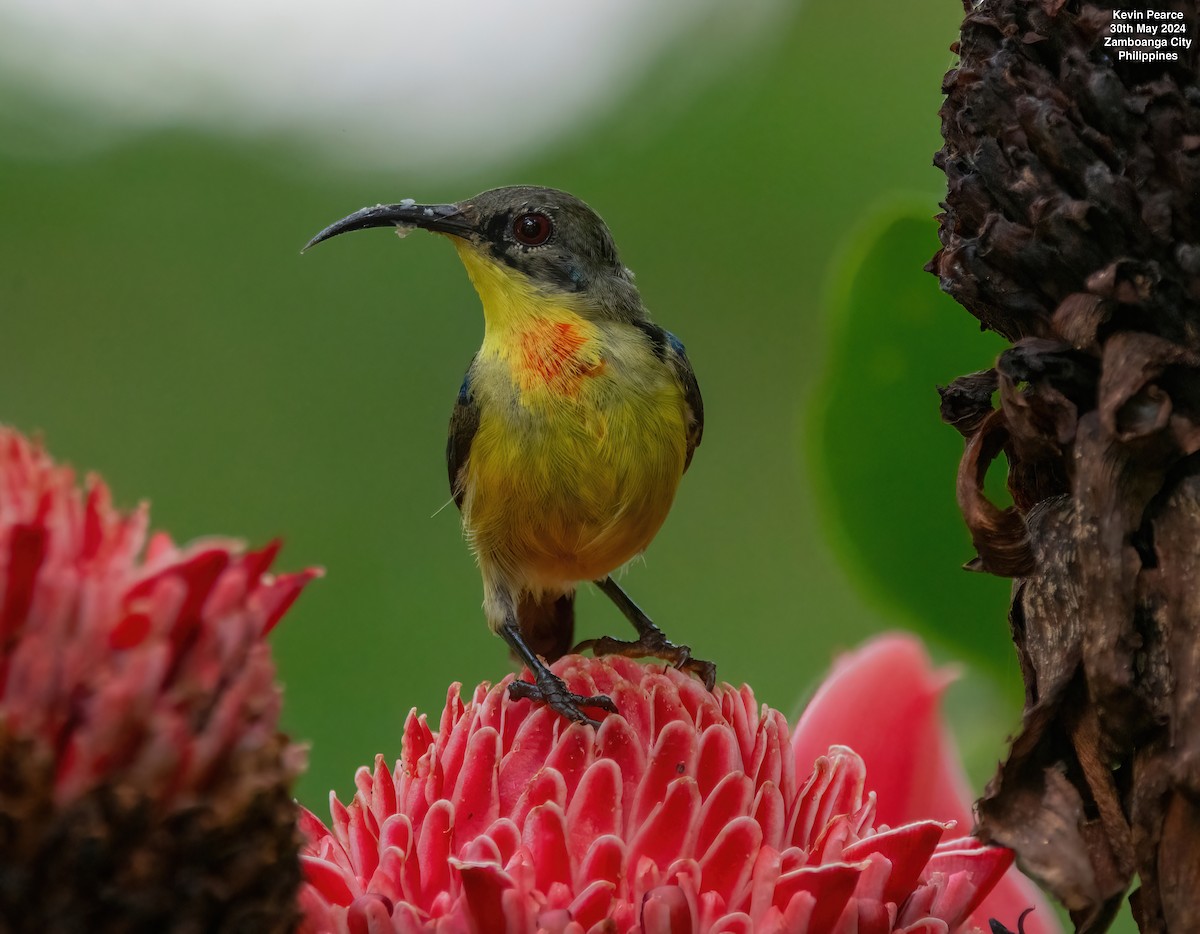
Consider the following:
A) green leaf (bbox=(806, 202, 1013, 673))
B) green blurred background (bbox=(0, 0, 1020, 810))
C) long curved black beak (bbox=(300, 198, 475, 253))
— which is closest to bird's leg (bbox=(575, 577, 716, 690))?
green leaf (bbox=(806, 202, 1013, 673))

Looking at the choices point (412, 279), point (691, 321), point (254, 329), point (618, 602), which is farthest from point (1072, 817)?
point (254, 329)

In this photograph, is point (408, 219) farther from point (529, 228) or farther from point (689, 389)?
point (689, 389)

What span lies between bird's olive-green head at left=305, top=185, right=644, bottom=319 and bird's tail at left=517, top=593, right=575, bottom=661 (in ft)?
0.94

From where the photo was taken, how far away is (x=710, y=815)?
59 cm

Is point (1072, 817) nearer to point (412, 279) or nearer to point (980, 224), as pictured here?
point (980, 224)

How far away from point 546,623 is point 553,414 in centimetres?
23

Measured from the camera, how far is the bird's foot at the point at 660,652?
886 millimetres

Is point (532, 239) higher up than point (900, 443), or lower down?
higher up

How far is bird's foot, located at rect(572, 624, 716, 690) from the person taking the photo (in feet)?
2.91

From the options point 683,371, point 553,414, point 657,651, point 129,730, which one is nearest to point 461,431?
point 553,414

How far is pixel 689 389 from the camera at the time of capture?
120 centimetres

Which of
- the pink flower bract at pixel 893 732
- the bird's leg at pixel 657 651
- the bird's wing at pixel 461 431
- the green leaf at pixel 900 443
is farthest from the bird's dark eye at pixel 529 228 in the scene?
the pink flower bract at pixel 893 732

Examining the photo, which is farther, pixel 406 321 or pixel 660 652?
pixel 406 321

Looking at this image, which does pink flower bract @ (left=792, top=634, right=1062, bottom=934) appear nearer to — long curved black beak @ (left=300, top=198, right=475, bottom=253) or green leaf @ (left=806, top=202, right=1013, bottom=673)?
green leaf @ (left=806, top=202, right=1013, bottom=673)
